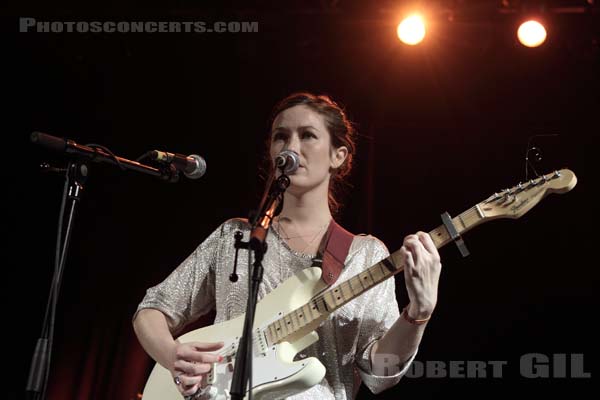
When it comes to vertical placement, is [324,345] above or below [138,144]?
below

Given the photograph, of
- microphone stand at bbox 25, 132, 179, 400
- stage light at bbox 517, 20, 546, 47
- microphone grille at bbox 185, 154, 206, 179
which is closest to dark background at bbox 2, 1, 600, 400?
stage light at bbox 517, 20, 546, 47

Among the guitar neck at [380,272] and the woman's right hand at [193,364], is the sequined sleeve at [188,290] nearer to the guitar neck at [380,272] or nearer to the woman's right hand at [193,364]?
the woman's right hand at [193,364]

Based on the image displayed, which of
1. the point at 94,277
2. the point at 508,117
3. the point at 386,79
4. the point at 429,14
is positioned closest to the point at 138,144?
the point at 94,277

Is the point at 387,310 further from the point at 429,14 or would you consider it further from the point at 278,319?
the point at 429,14

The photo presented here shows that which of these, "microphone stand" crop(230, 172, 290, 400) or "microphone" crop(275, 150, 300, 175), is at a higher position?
"microphone" crop(275, 150, 300, 175)

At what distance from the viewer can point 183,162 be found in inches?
93.4

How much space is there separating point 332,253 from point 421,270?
0.46 meters

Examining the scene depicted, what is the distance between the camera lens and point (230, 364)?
8.35 ft

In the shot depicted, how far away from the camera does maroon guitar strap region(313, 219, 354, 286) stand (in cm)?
265

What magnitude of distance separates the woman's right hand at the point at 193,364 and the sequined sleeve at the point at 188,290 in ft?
1.16

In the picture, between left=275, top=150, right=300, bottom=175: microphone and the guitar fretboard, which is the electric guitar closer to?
the guitar fretboard

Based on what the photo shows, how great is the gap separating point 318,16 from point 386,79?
666 millimetres

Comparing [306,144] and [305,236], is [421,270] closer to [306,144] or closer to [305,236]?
[305,236]

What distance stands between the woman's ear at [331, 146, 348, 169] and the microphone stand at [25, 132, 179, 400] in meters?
0.91
